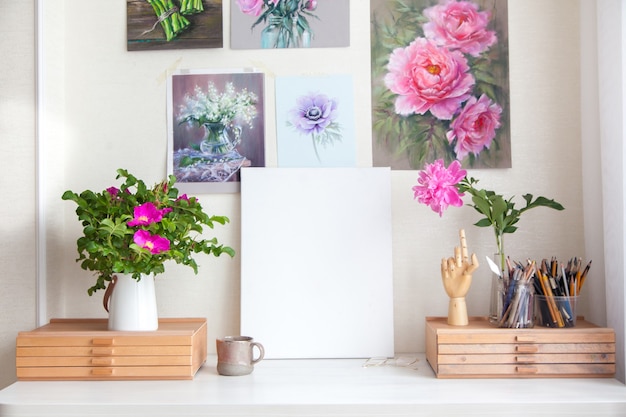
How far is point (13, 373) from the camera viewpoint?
1712 mm

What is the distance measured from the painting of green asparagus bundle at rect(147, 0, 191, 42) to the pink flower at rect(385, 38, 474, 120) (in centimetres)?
58

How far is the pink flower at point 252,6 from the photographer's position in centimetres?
181

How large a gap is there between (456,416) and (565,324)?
407 millimetres

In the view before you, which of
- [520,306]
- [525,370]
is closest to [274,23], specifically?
[520,306]

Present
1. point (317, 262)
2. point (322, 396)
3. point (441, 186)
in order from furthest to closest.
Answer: point (317, 262) < point (441, 186) < point (322, 396)

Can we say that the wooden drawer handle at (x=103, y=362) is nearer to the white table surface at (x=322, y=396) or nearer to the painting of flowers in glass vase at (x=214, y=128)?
the white table surface at (x=322, y=396)

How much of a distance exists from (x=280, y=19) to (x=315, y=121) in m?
0.30

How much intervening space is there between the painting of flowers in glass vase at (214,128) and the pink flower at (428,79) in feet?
1.24

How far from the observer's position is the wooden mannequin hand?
1.63 metres

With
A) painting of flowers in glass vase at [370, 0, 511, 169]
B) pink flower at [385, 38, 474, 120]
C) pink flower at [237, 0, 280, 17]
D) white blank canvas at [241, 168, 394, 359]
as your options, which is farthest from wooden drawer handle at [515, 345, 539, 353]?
pink flower at [237, 0, 280, 17]

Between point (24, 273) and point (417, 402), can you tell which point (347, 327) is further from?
point (24, 273)

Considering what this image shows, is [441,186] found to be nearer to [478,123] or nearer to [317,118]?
[478,123]

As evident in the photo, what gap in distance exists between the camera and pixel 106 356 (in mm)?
1525

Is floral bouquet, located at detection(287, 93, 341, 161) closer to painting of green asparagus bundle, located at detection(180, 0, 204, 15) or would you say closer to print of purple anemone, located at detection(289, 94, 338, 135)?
print of purple anemone, located at detection(289, 94, 338, 135)
